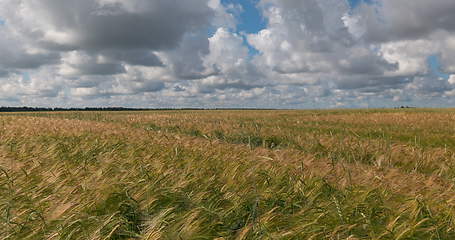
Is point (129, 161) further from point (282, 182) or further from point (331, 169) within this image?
point (331, 169)

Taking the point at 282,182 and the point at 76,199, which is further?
the point at 282,182

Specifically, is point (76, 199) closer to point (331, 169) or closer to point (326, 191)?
point (326, 191)

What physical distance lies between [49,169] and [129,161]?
3.35ft

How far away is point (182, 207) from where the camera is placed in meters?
2.79

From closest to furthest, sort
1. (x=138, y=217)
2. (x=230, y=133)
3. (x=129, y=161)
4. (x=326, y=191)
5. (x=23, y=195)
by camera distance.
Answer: (x=138, y=217), (x=23, y=195), (x=326, y=191), (x=129, y=161), (x=230, y=133)

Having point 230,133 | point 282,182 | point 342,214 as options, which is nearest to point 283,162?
point 282,182

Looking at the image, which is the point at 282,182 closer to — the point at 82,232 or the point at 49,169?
the point at 82,232

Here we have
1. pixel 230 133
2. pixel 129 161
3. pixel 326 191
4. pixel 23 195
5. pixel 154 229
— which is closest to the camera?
pixel 154 229

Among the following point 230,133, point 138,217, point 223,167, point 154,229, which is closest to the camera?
point 154,229

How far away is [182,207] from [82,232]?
32.5 inches

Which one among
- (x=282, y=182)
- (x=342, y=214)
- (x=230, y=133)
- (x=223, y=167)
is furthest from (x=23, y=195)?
(x=230, y=133)

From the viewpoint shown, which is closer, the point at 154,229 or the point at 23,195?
the point at 154,229

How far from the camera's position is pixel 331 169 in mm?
4320

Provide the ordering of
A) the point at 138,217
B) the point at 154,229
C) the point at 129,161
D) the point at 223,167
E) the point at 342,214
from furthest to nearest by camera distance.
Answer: the point at 129,161, the point at 223,167, the point at 138,217, the point at 342,214, the point at 154,229
